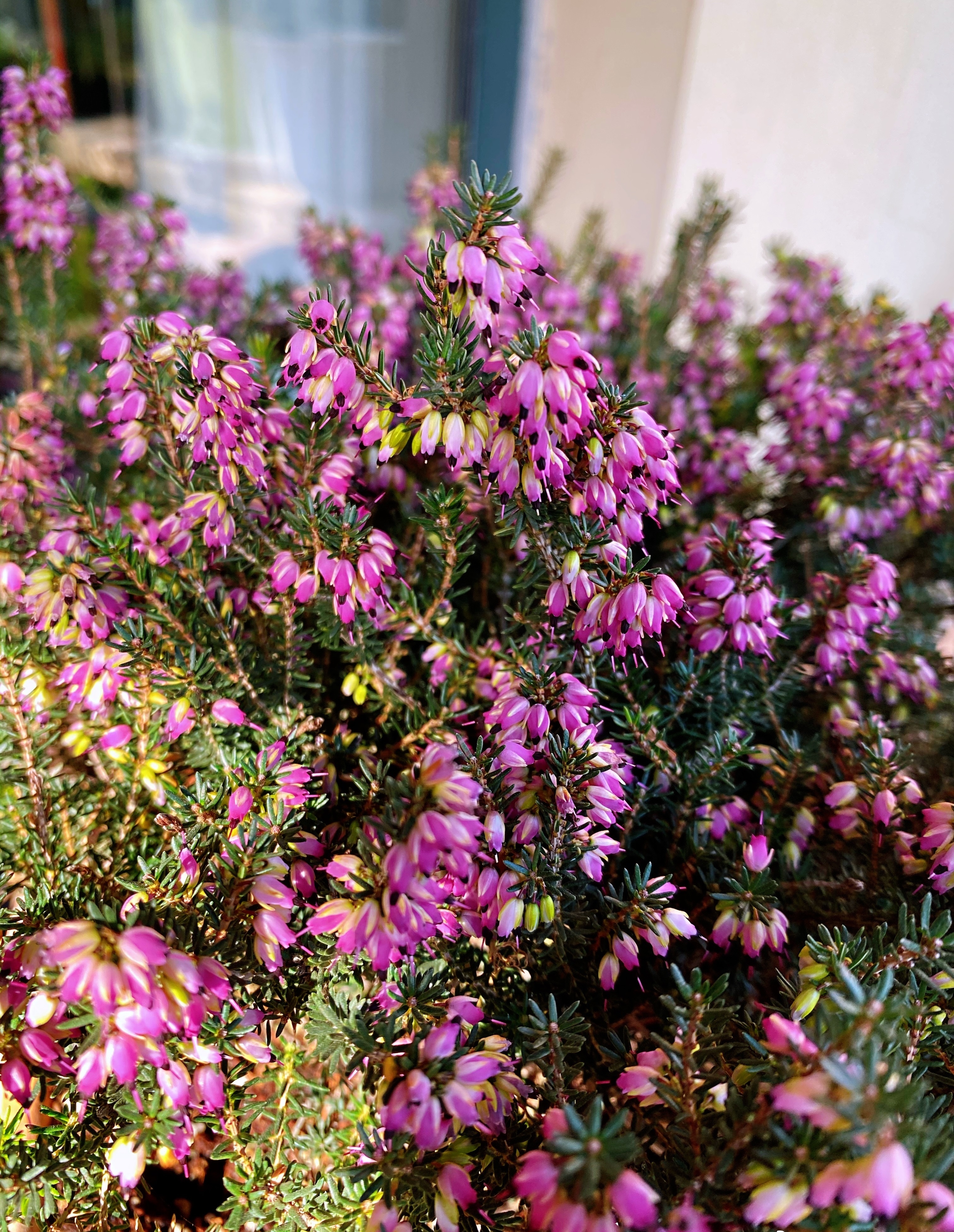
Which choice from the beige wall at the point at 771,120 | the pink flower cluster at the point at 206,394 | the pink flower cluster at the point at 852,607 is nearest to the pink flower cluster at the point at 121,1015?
the pink flower cluster at the point at 206,394

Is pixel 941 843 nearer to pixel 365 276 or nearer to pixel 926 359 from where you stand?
pixel 926 359

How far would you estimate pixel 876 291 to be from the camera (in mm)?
1543

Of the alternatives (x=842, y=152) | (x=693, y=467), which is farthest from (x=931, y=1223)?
(x=842, y=152)

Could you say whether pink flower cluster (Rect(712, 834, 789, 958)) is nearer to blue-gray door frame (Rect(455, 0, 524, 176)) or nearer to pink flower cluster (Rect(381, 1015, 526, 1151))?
pink flower cluster (Rect(381, 1015, 526, 1151))

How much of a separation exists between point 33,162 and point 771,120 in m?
2.07

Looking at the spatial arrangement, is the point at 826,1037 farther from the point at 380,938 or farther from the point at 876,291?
the point at 876,291

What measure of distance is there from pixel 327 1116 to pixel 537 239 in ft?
4.88

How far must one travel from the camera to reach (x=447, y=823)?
18.4 inches

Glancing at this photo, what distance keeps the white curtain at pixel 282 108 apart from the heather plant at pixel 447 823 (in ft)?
7.16

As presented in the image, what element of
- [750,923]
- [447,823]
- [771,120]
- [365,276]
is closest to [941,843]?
[750,923]

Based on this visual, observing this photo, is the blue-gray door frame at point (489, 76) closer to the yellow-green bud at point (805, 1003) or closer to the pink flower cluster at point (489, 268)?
the pink flower cluster at point (489, 268)

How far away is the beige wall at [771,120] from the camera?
2098 mm

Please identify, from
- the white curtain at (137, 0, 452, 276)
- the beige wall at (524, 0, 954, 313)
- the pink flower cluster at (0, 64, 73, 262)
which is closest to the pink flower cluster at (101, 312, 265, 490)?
the pink flower cluster at (0, 64, 73, 262)

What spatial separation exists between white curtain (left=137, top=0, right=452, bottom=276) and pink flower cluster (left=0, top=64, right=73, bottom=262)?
4.56 ft
